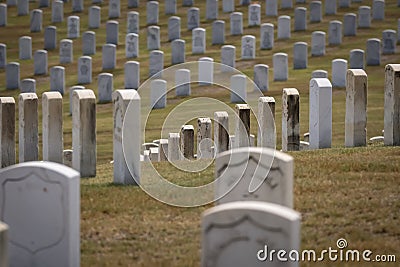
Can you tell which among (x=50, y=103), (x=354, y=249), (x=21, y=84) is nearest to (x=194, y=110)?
(x=50, y=103)

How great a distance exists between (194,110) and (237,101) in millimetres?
11394

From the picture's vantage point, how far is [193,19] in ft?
105

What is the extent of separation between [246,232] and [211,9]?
88.4ft

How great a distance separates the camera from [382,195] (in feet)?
33.4

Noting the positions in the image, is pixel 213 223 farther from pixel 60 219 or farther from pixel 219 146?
pixel 219 146

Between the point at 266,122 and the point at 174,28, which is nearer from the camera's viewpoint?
the point at 266,122

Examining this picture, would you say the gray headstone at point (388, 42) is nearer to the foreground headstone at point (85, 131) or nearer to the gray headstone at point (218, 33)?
the gray headstone at point (218, 33)

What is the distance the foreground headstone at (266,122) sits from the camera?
48.5ft

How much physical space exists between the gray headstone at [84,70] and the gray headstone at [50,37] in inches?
188

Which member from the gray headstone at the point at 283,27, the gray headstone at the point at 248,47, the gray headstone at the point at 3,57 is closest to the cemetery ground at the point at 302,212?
the gray headstone at the point at 248,47

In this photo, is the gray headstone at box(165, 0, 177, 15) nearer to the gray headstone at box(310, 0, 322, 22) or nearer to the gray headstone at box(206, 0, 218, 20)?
the gray headstone at box(206, 0, 218, 20)

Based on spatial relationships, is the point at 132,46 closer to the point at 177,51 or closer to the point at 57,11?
the point at 177,51

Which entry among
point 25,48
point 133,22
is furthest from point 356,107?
point 133,22

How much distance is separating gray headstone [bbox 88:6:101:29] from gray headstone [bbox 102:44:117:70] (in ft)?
17.6
